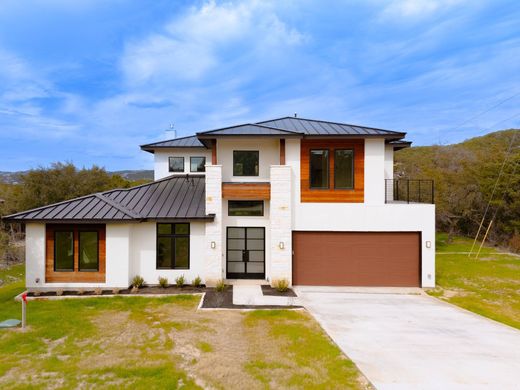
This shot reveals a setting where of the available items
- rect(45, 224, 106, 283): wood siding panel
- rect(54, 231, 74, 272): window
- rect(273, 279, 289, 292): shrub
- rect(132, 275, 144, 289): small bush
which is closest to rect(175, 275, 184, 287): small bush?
rect(132, 275, 144, 289): small bush

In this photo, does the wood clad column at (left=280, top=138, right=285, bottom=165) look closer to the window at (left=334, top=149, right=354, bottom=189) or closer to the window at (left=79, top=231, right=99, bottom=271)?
the window at (left=334, top=149, right=354, bottom=189)

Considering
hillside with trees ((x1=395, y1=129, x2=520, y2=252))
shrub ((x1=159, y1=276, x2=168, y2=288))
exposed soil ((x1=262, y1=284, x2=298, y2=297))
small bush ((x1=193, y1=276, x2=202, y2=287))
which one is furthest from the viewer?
hillside with trees ((x1=395, y1=129, x2=520, y2=252))

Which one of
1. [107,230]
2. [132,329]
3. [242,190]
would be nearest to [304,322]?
[132,329]

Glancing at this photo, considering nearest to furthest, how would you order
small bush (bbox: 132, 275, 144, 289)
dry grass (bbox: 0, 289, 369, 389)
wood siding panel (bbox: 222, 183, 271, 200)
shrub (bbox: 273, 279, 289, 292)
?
dry grass (bbox: 0, 289, 369, 389), shrub (bbox: 273, 279, 289, 292), small bush (bbox: 132, 275, 144, 289), wood siding panel (bbox: 222, 183, 271, 200)

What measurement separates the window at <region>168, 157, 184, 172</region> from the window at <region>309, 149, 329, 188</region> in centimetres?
791

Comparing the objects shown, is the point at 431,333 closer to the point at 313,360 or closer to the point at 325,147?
the point at 313,360

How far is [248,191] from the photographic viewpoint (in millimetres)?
11945

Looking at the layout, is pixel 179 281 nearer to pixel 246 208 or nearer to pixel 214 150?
pixel 246 208

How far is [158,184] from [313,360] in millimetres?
11245

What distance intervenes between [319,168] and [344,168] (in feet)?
3.44

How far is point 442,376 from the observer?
5.52 metres

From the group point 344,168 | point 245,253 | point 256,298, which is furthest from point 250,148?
point 256,298

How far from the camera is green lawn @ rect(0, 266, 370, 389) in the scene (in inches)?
210

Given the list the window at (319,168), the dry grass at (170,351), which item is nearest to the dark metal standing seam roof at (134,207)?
the dry grass at (170,351)
